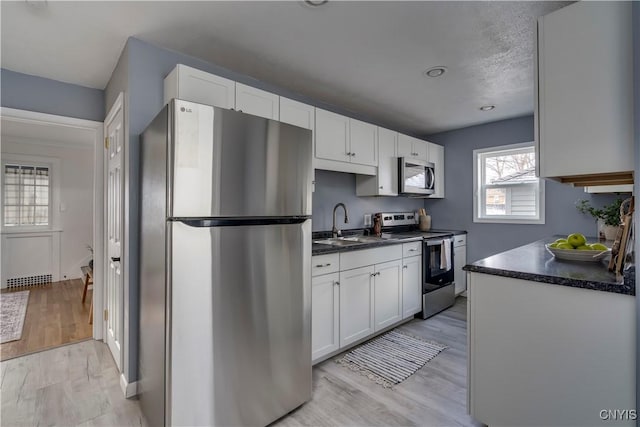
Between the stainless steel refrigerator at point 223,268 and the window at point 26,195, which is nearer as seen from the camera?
the stainless steel refrigerator at point 223,268

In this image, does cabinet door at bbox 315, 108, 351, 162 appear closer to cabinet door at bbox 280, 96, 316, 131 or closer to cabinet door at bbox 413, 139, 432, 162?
cabinet door at bbox 280, 96, 316, 131

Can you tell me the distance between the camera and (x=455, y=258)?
3957mm

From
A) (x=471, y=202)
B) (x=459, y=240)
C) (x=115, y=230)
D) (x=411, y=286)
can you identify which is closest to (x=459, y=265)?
(x=459, y=240)

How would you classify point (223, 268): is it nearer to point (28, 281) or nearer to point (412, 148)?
point (412, 148)

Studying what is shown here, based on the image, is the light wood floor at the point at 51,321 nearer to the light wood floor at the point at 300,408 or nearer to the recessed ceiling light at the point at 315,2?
the light wood floor at the point at 300,408

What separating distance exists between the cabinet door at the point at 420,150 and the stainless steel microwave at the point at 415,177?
9cm

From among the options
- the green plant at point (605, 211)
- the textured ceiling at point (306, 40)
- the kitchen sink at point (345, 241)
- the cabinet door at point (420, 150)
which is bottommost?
the kitchen sink at point (345, 241)

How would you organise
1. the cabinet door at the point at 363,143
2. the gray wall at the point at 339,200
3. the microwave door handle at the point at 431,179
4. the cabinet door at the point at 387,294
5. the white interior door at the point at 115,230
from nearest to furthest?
the white interior door at the point at 115,230
the cabinet door at the point at 387,294
the cabinet door at the point at 363,143
the gray wall at the point at 339,200
the microwave door handle at the point at 431,179

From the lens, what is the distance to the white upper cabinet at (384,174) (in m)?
3.45

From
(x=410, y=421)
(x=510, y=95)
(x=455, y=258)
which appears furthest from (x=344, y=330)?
(x=510, y=95)

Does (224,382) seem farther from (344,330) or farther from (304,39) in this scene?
(304,39)

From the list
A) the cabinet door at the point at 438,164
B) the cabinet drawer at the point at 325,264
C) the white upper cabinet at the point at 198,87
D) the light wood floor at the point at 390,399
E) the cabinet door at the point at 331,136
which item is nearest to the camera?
the light wood floor at the point at 390,399

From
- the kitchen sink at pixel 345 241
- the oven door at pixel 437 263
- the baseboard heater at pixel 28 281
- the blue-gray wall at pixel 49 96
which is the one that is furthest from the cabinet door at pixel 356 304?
the baseboard heater at pixel 28 281

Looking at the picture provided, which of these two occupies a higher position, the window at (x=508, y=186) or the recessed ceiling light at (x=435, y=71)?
the recessed ceiling light at (x=435, y=71)
